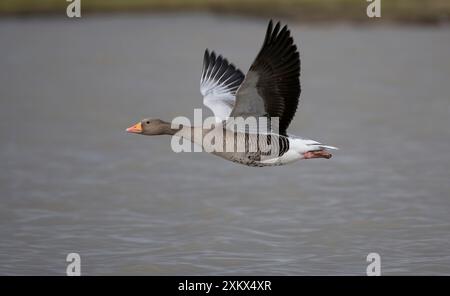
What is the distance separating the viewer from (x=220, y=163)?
46.0ft

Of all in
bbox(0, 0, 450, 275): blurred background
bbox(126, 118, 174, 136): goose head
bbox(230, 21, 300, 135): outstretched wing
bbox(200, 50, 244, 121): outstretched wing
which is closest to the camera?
bbox(230, 21, 300, 135): outstretched wing

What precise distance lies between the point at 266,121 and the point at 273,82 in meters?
0.44

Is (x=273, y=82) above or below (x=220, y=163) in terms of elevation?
below

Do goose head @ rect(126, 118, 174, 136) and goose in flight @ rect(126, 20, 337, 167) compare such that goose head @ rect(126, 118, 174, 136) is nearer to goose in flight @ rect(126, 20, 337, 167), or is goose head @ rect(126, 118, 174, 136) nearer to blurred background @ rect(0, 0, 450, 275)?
goose in flight @ rect(126, 20, 337, 167)

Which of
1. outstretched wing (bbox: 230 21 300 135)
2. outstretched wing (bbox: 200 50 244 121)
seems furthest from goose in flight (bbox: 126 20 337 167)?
outstretched wing (bbox: 200 50 244 121)

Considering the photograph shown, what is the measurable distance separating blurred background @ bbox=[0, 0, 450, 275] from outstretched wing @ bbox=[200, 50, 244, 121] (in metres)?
1.57

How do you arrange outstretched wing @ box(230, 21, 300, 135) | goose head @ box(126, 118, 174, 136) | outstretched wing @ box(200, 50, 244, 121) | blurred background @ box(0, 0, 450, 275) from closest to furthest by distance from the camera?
outstretched wing @ box(230, 21, 300, 135) < goose head @ box(126, 118, 174, 136) < outstretched wing @ box(200, 50, 244, 121) < blurred background @ box(0, 0, 450, 275)

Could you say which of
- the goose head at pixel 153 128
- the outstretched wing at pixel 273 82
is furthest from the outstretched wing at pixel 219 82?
the outstretched wing at pixel 273 82

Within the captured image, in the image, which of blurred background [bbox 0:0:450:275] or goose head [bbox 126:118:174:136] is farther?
blurred background [bbox 0:0:450:275]

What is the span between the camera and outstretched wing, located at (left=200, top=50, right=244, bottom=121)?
9641 millimetres

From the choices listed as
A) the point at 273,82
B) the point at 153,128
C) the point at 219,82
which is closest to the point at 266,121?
the point at 273,82

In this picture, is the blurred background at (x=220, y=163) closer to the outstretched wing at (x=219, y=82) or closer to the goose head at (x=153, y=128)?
the goose head at (x=153, y=128)

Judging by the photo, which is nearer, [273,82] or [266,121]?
[273,82]

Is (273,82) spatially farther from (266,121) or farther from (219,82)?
(219,82)
